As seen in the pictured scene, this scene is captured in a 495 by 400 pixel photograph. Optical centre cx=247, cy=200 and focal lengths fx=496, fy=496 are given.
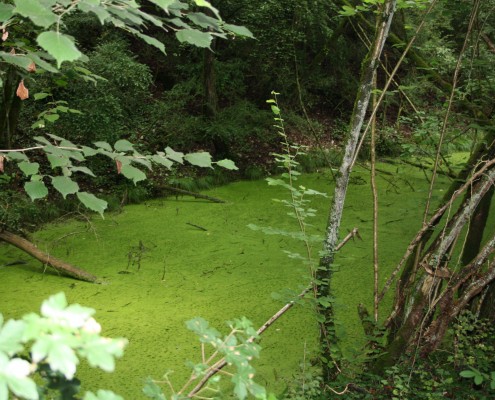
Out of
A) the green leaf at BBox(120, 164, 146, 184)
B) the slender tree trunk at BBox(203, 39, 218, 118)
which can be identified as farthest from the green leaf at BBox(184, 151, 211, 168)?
the slender tree trunk at BBox(203, 39, 218, 118)

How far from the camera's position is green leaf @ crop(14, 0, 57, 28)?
0.77 metres

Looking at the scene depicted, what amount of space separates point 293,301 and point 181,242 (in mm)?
1991

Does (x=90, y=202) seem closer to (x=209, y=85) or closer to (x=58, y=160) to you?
(x=58, y=160)

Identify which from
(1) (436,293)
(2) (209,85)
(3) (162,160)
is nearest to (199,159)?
(3) (162,160)

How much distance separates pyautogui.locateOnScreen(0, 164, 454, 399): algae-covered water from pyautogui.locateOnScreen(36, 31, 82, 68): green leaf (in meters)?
1.18

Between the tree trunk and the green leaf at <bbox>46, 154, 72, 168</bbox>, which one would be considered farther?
the tree trunk

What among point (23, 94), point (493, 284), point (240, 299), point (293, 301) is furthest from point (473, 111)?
point (23, 94)

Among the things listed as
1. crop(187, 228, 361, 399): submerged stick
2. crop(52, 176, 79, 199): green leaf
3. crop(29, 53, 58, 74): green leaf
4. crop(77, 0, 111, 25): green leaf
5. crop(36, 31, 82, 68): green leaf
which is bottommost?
crop(187, 228, 361, 399): submerged stick

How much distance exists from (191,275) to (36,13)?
8.11 feet

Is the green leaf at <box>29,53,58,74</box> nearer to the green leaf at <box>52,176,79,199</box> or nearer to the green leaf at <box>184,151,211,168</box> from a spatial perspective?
the green leaf at <box>52,176,79,199</box>

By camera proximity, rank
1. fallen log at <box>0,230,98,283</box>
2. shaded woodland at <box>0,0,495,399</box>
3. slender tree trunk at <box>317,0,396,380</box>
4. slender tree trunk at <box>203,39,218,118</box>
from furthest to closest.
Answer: slender tree trunk at <box>203,39,218,118</box>
fallen log at <box>0,230,98,283</box>
slender tree trunk at <box>317,0,396,380</box>
shaded woodland at <box>0,0,495,399</box>

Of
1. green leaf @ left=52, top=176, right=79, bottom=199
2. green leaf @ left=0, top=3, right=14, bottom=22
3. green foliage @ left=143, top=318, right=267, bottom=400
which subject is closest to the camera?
green foliage @ left=143, top=318, right=267, bottom=400

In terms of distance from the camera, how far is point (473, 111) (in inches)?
94.9

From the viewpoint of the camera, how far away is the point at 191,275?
3125 millimetres
